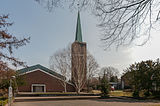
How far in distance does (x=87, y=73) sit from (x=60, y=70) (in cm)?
629

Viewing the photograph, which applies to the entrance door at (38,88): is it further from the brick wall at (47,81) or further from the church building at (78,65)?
the church building at (78,65)

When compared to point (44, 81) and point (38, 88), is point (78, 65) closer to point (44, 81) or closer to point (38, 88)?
point (44, 81)

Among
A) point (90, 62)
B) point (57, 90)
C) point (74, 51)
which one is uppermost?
point (74, 51)

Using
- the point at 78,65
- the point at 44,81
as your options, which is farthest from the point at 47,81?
the point at 78,65

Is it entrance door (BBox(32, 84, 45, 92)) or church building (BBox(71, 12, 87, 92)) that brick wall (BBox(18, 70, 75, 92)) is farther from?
church building (BBox(71, 12, 87, 92))

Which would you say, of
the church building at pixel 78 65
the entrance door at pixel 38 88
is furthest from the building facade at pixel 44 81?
the church building at pixel 78 65

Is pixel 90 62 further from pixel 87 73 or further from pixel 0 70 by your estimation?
pixel 0 70

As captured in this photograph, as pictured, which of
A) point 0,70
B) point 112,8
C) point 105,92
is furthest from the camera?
point 105,92

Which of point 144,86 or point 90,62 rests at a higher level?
point 90,62

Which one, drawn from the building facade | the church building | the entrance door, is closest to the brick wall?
the building facade

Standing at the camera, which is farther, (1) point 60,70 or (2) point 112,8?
(1) point 60,70

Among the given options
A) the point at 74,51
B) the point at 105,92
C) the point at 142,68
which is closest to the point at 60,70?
the point at 74,51

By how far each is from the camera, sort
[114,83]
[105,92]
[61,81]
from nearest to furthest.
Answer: [105,92]
[61,81]
[114,83]

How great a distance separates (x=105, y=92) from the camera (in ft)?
89.5
